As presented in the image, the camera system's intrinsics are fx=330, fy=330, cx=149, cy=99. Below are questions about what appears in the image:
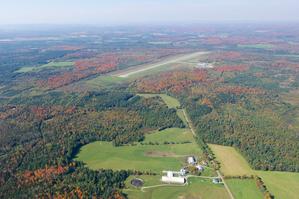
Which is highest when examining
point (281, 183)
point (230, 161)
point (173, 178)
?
point (173, 178)

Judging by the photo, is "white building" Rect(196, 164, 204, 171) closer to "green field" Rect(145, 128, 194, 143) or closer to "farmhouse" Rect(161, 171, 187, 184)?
"farmhouse" Rect(161, 171, 187, 184)

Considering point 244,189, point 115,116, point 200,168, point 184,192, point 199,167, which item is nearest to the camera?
point 184,192

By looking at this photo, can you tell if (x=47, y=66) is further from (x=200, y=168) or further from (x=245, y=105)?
(x=200, y=168)

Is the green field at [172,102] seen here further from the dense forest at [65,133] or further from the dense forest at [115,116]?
the dense forest at [65,133]

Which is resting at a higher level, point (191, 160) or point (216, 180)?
point (191, 160)

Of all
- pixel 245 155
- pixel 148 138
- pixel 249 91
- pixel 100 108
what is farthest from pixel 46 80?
pixel 245 155

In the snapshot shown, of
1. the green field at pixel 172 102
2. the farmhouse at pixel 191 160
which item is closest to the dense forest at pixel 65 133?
the green field at pixel 172 102

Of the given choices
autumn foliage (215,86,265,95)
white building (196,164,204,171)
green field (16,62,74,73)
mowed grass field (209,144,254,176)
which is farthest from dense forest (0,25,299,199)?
white building (196,164,204,171)

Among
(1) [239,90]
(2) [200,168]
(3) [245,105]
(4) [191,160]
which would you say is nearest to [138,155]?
(4) [191,160]

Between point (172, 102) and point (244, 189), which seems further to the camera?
point (172, 102)
